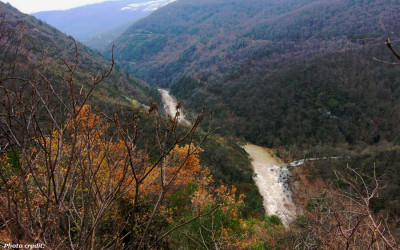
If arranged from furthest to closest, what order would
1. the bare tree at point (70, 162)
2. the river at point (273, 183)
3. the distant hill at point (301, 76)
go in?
the distant hill at point (301, 76)
the river at point (273, 183)
the bare tree at point (70, 162)

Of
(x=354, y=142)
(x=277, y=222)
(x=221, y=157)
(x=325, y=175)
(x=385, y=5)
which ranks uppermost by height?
(x=385, y=5)

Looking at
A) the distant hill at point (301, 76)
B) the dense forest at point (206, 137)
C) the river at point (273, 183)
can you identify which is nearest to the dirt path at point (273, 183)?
the river at point (273, 183)

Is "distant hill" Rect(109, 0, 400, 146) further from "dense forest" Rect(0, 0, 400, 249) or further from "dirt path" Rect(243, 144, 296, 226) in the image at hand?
"dirt path" Rect(243, 144, 296, 226)

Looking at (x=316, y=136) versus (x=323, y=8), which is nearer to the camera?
(x=316, y=136)

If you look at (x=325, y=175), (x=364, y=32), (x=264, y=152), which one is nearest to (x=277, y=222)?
(x=325, y=175)

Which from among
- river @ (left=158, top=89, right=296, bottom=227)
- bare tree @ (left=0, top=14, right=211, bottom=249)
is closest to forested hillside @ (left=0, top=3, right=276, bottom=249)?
bare tree @ (left=0, top=14, right=211, bottom=249)

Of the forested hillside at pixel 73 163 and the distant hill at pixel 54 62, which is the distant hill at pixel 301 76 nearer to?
the forested hillside at pixel 73 163

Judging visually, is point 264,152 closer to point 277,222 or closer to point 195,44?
point 277,222
